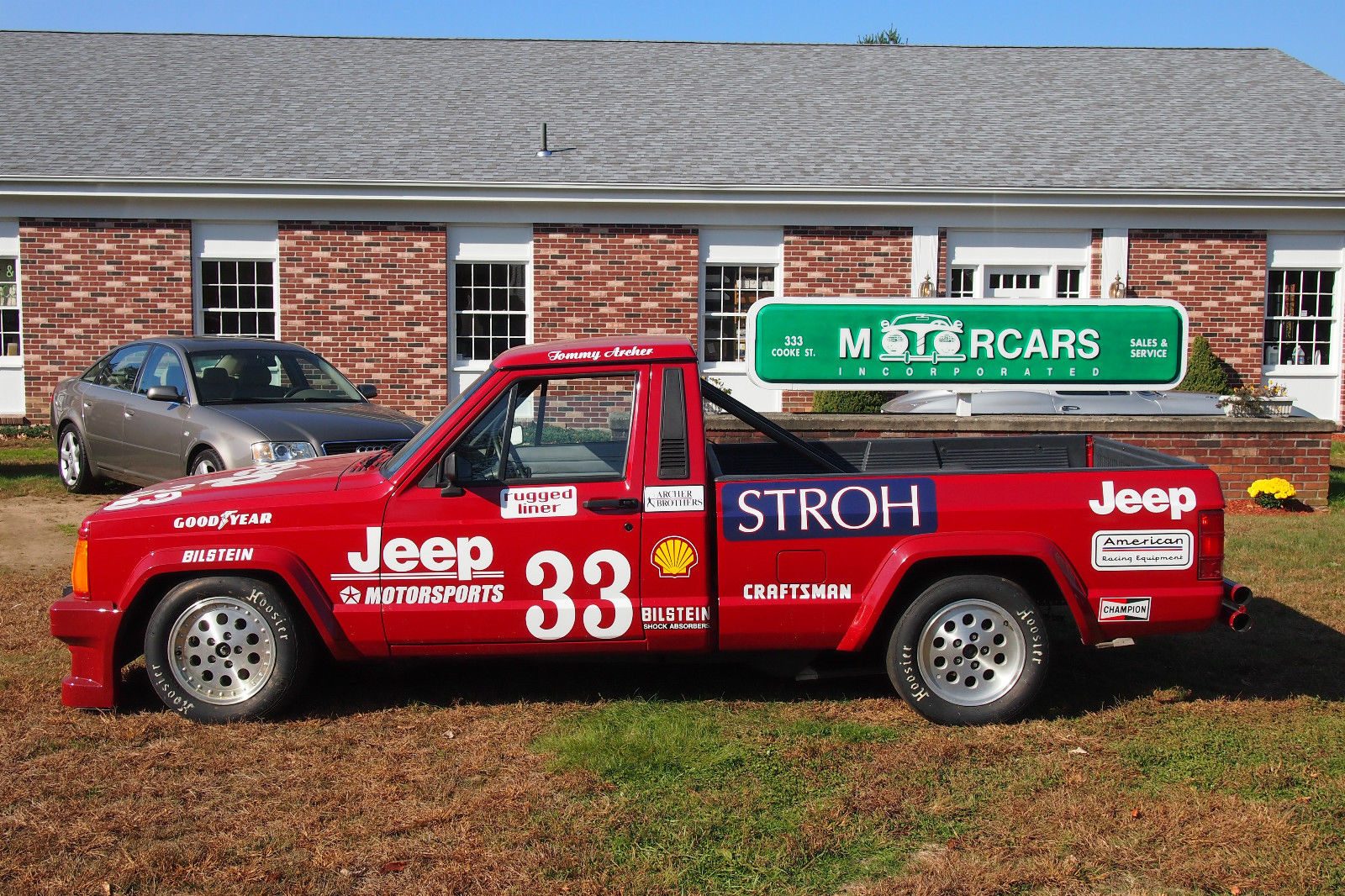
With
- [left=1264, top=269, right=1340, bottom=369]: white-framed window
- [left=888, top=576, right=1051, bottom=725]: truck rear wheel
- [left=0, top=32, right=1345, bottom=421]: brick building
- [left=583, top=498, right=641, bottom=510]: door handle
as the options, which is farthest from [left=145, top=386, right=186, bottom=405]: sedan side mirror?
[left=1264, top=269, right=1340, bottom=369]: white-framed window

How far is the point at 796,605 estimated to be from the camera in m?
5.04

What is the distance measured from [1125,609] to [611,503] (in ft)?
7.30

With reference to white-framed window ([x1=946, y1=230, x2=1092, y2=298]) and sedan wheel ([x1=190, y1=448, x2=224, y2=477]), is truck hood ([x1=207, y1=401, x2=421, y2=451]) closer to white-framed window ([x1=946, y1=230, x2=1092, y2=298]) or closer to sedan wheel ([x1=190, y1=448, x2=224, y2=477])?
sedan wheel ([x1=190, y1=448, x2=224, y2=477])

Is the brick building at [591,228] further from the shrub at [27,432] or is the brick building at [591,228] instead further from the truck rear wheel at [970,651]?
the truck rear wheel at [970,651]

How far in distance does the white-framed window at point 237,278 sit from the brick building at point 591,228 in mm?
34

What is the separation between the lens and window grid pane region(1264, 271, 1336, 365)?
59.4 feet

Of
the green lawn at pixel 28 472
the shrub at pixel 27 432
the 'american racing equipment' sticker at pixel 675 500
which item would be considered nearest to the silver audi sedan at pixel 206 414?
the green lawn at pixel 28 472

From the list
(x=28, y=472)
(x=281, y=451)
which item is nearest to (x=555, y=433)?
(x=281, y=451)

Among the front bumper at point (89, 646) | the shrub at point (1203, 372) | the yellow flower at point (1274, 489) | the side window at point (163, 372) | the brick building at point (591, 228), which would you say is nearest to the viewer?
the front bumper at point (89, 646)

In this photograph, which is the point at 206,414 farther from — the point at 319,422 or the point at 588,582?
the point at 588,582

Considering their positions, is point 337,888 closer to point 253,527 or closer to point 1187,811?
point 253,527

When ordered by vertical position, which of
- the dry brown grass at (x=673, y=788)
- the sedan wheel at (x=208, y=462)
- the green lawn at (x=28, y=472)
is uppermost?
the sedan wheel at (x=208, y=462)

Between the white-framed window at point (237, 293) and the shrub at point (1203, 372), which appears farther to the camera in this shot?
the white-framed window at point (237, 293)

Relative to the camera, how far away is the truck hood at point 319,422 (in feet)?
28.6
